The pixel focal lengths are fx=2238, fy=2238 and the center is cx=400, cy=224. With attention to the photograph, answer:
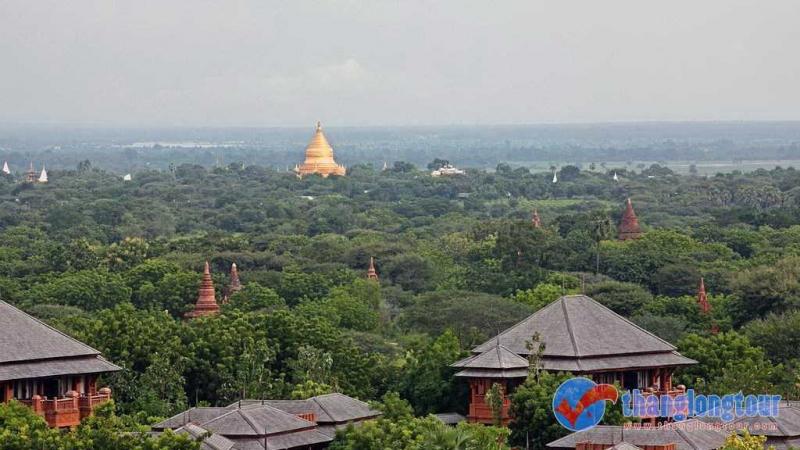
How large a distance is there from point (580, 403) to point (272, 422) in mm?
6719

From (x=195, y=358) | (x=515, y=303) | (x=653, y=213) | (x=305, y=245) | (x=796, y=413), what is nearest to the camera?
(x=796, y=413)

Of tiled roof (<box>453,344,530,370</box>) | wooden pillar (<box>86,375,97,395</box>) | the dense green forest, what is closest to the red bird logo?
the dense green forest

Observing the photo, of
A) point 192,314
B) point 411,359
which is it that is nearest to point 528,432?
point 411,359

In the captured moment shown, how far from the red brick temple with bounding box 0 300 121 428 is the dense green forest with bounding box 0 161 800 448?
145 centimetres

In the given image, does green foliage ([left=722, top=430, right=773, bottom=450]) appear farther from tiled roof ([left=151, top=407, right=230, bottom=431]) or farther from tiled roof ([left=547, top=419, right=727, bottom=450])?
tiled roof ([left=151, top=407, right=230, bottom=431])

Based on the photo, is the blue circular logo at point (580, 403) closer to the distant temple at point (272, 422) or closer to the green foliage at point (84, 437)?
the distant temple at point (272, 422)

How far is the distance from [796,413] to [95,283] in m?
44.5

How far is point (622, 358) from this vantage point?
52531mm

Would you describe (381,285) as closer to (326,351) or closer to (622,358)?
(326,351)

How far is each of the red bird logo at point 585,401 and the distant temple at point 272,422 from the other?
15.0ft

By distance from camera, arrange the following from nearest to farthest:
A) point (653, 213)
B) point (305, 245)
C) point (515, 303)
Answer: point (515, 303) < point (305, 245) < point (653, 213)

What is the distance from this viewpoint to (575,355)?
51875 millimetres

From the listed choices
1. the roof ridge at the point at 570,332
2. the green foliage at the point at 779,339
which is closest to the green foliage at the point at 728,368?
the green foliage at the point at 779,339

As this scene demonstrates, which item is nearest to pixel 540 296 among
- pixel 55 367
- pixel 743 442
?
pixel 55 367
